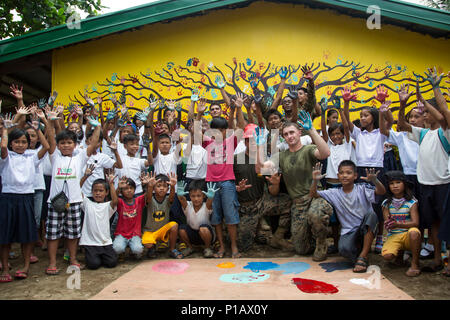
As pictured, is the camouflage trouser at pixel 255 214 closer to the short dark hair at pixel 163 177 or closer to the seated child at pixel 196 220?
the seated child at pixel 196 220

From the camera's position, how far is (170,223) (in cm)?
427

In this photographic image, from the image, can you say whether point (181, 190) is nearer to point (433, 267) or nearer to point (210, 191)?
point (210, 191)

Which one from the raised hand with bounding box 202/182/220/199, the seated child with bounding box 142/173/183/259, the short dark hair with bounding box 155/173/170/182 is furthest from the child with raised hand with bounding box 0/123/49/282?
the raised hand with bounding box 202/182/220/199

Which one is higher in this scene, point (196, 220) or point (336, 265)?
point (196, 220)

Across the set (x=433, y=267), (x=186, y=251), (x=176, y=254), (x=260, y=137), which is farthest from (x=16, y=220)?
(x=433, y=267)

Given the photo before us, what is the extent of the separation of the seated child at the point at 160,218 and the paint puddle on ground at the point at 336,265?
1.70 meters

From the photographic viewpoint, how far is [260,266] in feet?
12.1

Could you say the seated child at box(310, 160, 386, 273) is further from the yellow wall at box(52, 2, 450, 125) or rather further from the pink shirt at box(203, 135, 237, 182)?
the yellow wall at box(52, 2, 450, 125)

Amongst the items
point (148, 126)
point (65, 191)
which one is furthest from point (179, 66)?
point (65, 191)

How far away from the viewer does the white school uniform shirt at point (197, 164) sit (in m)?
4.56

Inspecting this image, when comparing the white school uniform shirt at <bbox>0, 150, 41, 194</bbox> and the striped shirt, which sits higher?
the white school uniform shirt at <bbox>0, 150, 41, 194</bbox>

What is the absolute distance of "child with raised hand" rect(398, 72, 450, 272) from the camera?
3.40 m

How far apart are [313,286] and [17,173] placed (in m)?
3.30

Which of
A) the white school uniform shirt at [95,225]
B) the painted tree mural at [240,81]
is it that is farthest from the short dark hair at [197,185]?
the painted tree mural at [240,81]
